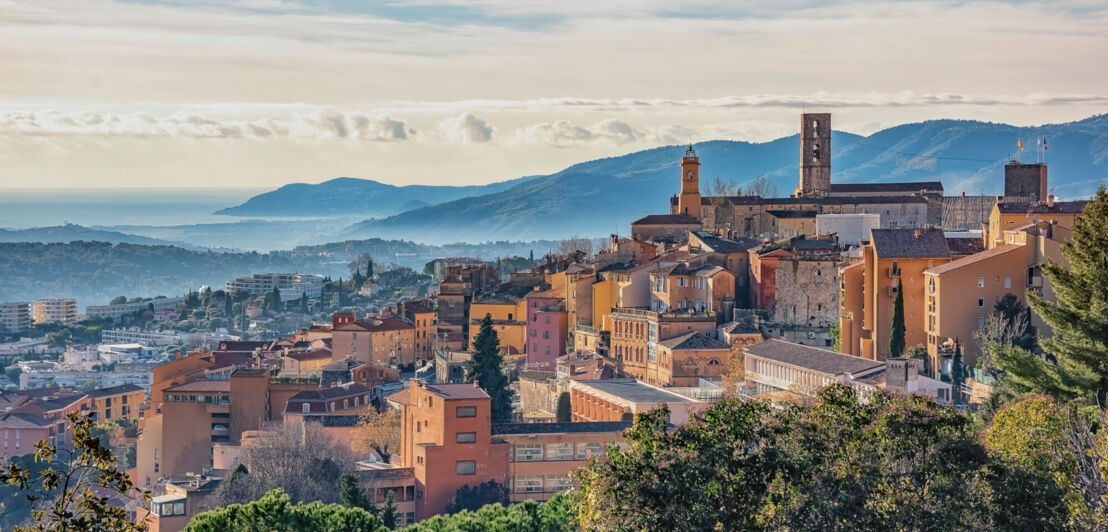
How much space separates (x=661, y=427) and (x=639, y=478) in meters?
1.91

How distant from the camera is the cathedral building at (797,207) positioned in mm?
67688

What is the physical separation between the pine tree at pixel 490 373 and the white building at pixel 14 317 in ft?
355

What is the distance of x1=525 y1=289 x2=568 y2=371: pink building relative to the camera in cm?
5953

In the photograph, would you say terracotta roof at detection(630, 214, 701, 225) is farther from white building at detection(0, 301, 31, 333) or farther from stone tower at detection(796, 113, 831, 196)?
white building at detection(0, 301, 31, 333)

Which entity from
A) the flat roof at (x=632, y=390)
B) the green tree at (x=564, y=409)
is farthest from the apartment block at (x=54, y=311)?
the flat roof at (x=632, y=390)

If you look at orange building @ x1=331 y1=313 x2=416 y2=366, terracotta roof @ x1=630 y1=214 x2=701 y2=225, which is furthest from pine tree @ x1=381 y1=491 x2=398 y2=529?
terracotta roof @ x1=630 y1=214 x2=701 y2=225

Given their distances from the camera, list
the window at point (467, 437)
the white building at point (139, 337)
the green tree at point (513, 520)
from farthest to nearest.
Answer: the white building at point (139, 337)
the window at point (467, 437)
the green tree at point (513, 520)

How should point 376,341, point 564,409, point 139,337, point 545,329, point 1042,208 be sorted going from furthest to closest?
1. point 139,337
2. point 376,341
3. point 545,329
4. point 564,409
5. point 1042,208

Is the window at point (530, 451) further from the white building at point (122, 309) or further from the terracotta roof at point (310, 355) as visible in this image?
the white building at point (122, 309)

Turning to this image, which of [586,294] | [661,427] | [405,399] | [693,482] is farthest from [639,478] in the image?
[586,294]

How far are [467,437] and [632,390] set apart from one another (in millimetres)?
8335

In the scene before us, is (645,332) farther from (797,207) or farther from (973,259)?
(797,207)

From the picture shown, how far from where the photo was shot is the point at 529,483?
40.6 m

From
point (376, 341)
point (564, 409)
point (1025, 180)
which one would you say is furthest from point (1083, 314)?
point (1025, 180)
